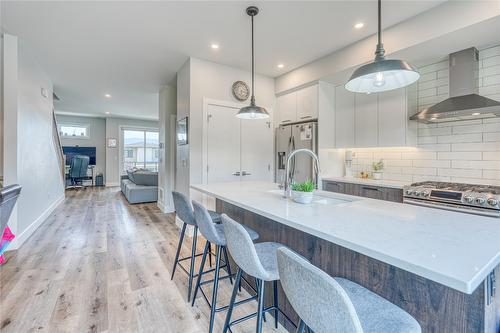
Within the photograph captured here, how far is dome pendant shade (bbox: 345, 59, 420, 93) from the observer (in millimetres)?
1389

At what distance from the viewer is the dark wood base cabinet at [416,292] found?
901mm

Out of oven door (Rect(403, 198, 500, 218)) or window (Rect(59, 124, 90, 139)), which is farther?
window (Rect(59, 124, 90, 139))

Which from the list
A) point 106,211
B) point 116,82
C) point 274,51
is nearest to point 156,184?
point 106,211

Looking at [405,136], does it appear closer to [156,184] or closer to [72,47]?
[72,47]

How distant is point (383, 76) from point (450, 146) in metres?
1.99

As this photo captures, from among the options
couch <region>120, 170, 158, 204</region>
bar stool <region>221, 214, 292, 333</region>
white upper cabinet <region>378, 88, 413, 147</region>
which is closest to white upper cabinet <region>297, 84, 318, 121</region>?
white upper cabinet <region>378, 88, 413, 147</region>

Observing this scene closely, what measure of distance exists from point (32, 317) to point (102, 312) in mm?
483

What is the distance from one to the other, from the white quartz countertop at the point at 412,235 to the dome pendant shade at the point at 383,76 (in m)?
0.82

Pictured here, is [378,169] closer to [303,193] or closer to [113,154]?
[303,193]

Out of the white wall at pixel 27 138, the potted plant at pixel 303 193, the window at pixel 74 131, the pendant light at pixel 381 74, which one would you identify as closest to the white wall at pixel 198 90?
the white wall at pixel 27 138

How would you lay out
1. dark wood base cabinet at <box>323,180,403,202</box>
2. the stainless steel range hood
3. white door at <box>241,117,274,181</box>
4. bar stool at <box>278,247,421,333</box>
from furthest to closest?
white door at <box>241,117,274,181</box>
dark wood base cabinet at <box>323,180,403,202</box>
the stainless steel range hood
bar stool at <box>278,247,421,333</box>

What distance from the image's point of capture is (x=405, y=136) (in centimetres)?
305

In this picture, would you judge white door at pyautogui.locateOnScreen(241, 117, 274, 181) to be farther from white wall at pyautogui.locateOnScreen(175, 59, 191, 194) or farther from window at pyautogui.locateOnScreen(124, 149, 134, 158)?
window at pyautogui.locateOnScreen(124, 149, 134, 158)

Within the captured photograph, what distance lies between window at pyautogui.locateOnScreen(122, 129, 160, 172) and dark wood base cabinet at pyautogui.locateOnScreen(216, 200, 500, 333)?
968 cm
